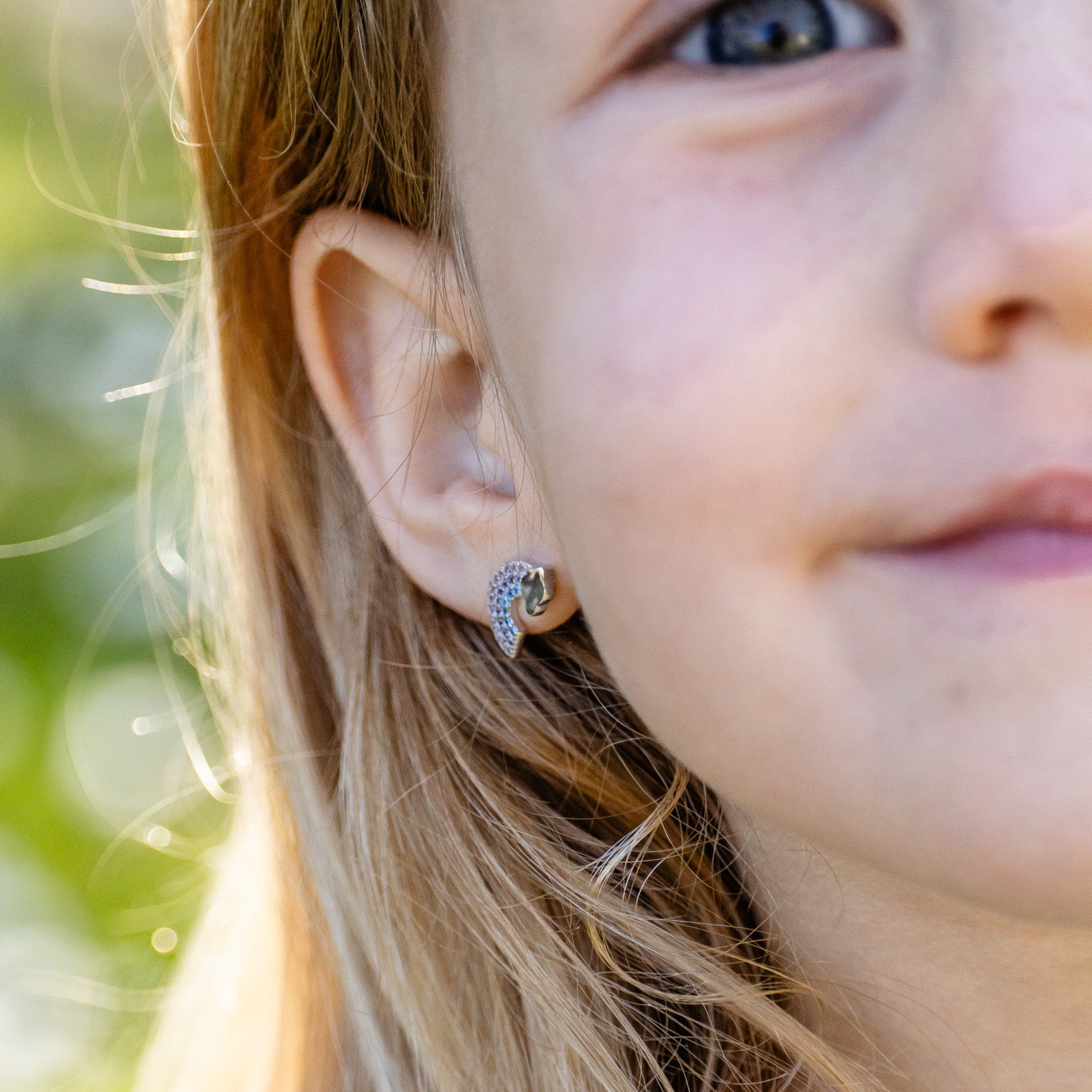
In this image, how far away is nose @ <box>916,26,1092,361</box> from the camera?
0.80m

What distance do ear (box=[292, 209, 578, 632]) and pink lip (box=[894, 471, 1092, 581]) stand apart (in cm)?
45

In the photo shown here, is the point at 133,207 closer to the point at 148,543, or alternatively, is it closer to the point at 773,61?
the point at 148,543

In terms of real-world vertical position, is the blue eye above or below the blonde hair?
above

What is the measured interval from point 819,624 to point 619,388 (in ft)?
0.72

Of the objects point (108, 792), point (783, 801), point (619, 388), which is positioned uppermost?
point (619, 388)

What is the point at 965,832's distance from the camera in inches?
34.4

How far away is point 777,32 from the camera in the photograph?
1.03 m

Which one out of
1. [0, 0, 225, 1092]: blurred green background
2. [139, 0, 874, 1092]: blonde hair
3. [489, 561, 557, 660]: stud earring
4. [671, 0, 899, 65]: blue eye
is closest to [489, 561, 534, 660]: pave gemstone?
[489, 561, 557, 660]: stud earring

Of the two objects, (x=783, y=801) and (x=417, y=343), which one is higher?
(x=417, y=343)

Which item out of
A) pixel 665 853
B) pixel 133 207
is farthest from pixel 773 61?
pixel 133 207

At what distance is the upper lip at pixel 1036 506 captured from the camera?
0.82m

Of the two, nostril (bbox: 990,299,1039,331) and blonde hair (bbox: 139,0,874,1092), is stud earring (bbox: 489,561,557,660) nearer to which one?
blonde hair (bbox: 139,0,874,1092)

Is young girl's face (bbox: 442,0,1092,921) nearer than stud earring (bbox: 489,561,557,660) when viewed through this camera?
Yes

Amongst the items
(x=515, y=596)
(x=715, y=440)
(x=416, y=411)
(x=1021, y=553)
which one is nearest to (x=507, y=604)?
(x=515, y=596)
